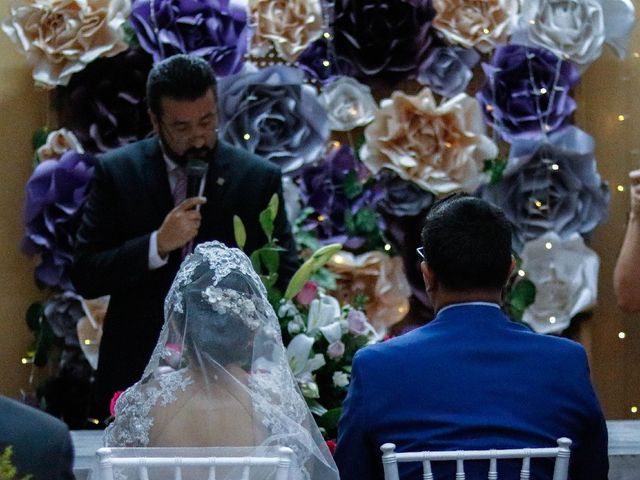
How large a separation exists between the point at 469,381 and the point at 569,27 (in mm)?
2567

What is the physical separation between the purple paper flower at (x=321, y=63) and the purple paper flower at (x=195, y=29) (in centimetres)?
23

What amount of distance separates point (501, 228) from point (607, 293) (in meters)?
2.40

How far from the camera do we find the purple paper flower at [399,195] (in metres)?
4.60

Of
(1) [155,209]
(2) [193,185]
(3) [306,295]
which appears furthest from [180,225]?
(3) [306,295]

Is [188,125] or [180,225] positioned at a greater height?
[188,125]

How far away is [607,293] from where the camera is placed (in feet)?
15.4

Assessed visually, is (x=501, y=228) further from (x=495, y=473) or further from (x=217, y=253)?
(x=217, y=253)

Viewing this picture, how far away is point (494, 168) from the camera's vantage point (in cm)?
459

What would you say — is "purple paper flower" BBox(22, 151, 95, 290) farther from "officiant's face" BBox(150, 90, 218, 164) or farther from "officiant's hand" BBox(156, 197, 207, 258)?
"officiant's hand" BBox(156, 197, 207, 258)

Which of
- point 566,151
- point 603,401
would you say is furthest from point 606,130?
point 603,401

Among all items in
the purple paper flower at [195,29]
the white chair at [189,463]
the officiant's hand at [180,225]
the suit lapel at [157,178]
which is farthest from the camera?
the purple paper flower at [195,29]

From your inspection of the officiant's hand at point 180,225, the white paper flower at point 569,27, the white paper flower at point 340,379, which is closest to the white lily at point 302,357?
the white paper flower at point 340,379

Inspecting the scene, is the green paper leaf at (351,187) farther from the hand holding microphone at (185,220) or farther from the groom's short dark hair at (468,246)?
the groom's short dark hair at (468,246)

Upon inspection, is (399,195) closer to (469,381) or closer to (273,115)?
(273,115)
